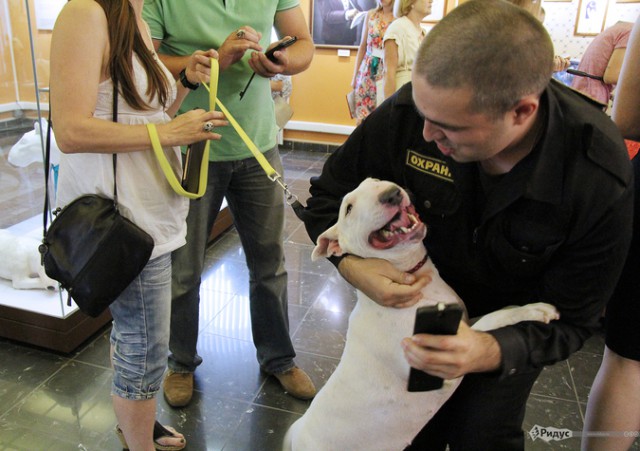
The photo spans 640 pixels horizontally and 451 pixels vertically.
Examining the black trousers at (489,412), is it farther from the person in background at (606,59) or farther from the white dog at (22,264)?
the white dog at (22,264)

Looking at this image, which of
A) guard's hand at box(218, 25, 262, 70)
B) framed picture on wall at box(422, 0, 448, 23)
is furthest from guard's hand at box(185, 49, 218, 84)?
framed picture on wall at box(422, 0, 448, 23)

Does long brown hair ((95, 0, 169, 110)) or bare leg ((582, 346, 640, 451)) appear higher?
long brown hair ((95, 0, 169, 110))

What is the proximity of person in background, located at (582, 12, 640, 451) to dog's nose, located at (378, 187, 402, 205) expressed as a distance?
73 centimetres

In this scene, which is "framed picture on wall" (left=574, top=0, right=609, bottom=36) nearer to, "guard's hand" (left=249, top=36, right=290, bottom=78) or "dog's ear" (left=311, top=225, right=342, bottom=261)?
"guard's hand" (left=249, top=36, right=290, bottom=78)

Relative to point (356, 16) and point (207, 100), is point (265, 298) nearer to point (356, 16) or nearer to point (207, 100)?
point (207, 100)

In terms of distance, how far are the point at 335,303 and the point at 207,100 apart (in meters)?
1.70

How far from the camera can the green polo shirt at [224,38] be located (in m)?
1.94

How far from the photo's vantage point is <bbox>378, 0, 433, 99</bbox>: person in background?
3.38 m

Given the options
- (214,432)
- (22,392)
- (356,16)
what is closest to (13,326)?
(22,392)

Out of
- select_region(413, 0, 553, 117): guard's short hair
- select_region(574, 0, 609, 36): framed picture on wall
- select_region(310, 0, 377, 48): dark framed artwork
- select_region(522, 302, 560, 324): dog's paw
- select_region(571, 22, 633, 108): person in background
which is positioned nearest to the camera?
select_region(413, 0, 553, 117): guard's short hair

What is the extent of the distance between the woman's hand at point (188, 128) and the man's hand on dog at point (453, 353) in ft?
2.95

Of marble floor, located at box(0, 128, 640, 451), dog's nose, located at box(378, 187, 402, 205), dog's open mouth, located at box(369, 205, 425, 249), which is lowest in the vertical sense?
marble floor, located at box(0, 128, 640, 451)

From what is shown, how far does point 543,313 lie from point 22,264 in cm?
269

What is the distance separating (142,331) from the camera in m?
1.63
